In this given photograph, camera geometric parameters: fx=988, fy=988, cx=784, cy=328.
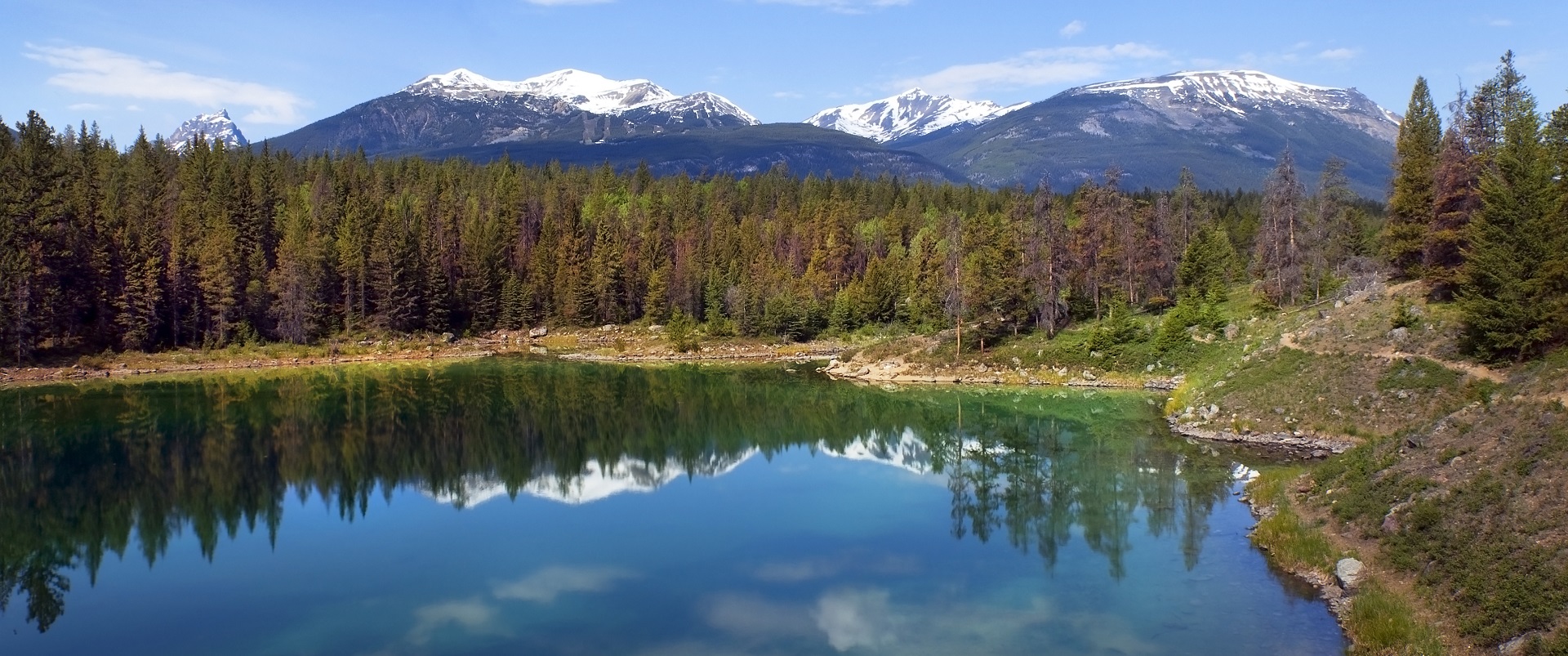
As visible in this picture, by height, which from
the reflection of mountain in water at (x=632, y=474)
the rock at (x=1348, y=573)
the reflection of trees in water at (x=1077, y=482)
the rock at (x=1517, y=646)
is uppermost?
the rock at (x=1517, y=646)

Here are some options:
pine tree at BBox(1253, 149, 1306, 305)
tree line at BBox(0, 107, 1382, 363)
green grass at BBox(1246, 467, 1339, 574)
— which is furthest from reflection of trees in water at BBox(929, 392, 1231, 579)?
tree line at BBox(0, 107, 1382, 363)

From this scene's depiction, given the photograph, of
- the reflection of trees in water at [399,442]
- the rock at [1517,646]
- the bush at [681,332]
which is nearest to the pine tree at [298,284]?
the reflection of trees in water at [399,442]

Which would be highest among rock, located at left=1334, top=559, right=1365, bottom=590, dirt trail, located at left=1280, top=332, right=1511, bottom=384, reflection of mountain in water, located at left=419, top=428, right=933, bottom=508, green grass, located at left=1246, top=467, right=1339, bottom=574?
dirt trail, located at left=1280, top=332, right=1511, bottom=384

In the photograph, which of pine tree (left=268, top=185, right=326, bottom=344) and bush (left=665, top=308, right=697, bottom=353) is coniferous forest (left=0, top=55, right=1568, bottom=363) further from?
bush (left=665, top=308, right=697, bottom=353)

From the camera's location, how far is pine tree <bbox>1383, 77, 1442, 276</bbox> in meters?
51.8

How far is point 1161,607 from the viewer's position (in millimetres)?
24219

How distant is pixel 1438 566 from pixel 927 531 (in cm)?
1486

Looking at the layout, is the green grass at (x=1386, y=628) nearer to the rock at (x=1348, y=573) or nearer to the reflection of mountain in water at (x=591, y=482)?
the rock at (x=1348, y=573)

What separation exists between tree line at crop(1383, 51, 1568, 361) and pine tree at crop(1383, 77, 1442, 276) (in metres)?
0.07

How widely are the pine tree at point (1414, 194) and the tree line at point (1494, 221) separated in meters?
0.07

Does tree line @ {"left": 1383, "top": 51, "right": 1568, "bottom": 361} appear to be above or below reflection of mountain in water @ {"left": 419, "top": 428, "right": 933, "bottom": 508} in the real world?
above

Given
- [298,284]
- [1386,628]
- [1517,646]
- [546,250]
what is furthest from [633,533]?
[546,250]

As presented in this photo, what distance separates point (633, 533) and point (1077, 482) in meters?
17.6

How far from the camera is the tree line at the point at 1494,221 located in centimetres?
3369
